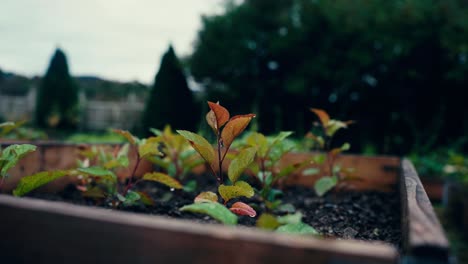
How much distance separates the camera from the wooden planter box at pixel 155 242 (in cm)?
46

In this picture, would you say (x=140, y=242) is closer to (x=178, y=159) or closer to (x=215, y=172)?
(x=215, y=172)

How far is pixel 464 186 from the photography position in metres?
3.78

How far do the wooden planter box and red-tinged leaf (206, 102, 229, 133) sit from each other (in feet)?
1.64

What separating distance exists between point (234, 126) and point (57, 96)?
14.2 meters

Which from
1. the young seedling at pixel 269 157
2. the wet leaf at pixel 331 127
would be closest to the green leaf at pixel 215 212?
the young seedling at pixel 269 157

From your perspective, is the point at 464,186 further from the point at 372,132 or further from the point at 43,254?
the point at 372,132

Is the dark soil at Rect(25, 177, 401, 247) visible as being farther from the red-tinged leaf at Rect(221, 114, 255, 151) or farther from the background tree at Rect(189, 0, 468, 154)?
the background tree at Rect(189, 0, 468, 154)

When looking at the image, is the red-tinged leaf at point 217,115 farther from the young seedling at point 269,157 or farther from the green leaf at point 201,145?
the young seedling at point 269,157

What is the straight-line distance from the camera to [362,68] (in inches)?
396

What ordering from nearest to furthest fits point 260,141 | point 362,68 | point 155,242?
point 155,242 → point 260,141 → point 362,68

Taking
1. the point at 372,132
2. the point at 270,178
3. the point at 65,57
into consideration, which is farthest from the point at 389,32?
the point at 65,57

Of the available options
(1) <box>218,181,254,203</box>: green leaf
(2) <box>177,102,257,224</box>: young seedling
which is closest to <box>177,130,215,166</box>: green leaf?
(2) <box>177,102,257,224</box>: young seedling

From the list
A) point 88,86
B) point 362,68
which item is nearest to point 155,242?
point 362,68

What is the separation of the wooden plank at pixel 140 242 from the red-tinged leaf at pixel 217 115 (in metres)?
0.51
